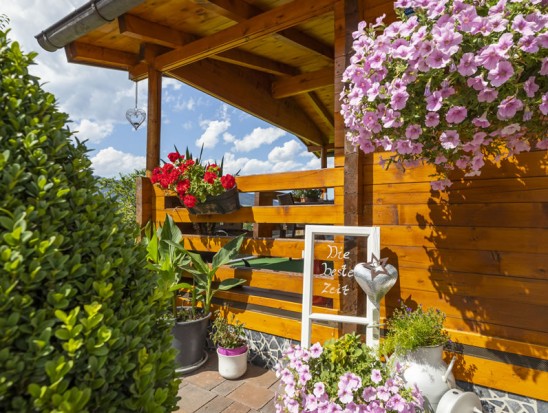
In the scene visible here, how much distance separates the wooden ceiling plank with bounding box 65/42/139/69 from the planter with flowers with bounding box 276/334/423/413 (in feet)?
14.1

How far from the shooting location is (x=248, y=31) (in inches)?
132

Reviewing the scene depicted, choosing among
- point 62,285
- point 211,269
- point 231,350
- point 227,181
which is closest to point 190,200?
point 227,181

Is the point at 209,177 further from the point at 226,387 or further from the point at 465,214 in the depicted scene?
the point at 465,214

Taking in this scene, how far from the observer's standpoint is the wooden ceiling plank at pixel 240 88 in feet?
15.3

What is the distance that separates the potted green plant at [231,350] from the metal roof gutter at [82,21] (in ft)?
9.75

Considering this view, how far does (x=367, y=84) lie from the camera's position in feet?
5.35

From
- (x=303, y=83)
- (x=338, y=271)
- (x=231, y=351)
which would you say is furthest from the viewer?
(x=303, y=83)

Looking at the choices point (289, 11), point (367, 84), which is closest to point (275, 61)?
point (289, 11)

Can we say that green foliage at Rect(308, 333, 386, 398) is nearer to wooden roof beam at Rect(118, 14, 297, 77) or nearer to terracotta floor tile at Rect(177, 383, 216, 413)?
terracotta floor tile at Rect(177, 383, 216, 413)

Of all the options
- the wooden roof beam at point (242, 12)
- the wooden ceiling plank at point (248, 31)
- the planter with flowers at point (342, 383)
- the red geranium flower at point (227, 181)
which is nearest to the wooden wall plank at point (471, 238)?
the planter with flowers at point (342, 383)

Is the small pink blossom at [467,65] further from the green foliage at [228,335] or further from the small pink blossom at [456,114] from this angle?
the green foliage at [228,335]

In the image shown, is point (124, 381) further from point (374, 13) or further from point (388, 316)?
point (374, 13)

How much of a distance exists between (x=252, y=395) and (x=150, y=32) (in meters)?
3.74

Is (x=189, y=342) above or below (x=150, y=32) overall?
below
